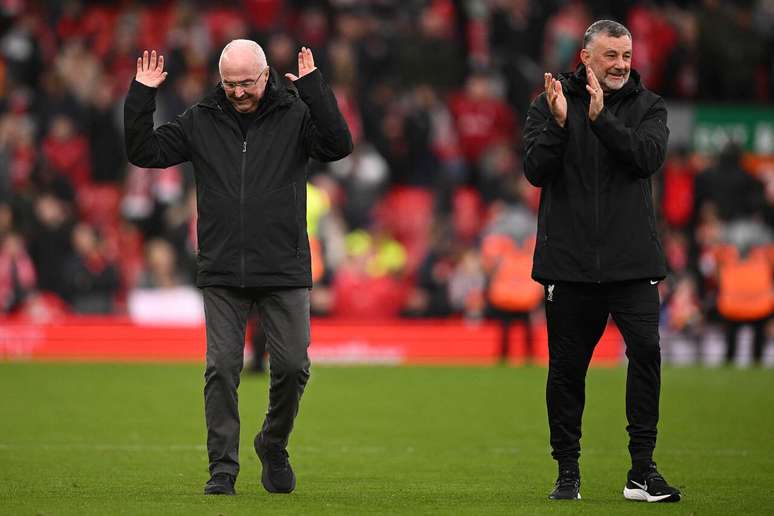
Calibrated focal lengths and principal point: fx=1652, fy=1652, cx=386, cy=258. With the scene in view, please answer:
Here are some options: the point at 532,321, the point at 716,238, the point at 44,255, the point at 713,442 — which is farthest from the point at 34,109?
the point at 713,442

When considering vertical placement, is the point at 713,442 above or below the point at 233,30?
below

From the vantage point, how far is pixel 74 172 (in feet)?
79.0

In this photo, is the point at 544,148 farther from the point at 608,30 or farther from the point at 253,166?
the point at 253,166

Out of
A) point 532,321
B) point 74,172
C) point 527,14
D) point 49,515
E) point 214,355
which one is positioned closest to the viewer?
point 49,515

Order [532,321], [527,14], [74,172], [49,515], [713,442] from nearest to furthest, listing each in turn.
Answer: [49,515] → [713,442] → [532,321] → [74,172] → [527,14]

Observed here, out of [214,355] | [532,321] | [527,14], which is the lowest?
[532,321]

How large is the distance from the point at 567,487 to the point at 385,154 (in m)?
16.0

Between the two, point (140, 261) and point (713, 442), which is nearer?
point (713, 442)

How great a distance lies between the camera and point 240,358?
29.1ft

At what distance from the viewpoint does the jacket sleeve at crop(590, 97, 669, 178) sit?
841cm

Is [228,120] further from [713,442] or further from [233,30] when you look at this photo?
[233,30]

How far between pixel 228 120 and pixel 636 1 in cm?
1831

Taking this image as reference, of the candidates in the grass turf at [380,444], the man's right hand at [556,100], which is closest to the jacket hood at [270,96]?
the man's right hand at [556,100]

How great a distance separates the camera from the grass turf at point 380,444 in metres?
8.53
